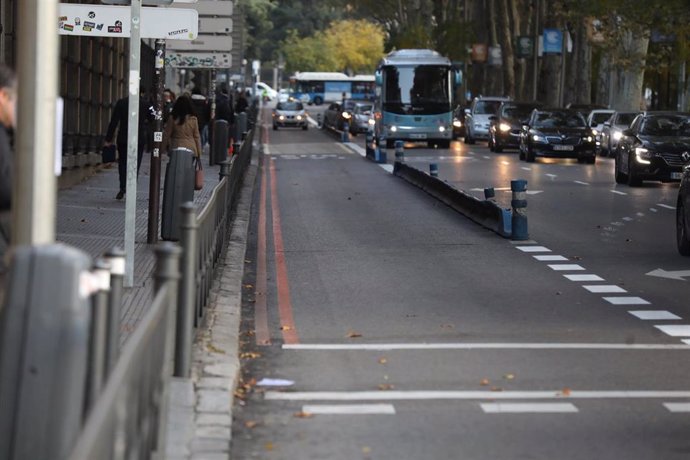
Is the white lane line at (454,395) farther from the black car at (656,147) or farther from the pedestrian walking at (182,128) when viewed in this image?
the black car at (656,147)

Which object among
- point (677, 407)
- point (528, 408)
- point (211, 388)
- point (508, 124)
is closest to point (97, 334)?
point (211, 388)

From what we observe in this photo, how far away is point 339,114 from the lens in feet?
267

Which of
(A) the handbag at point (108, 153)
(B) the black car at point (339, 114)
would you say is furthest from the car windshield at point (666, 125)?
(B) the black car at point (339, 114)

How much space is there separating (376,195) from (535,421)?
22231 millimetres

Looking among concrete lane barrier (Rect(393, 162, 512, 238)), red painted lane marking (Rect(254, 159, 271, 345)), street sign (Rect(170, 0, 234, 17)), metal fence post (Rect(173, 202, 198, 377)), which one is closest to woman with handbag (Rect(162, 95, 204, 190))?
red painted lane marking (Rect(254, 159, 271, 345))

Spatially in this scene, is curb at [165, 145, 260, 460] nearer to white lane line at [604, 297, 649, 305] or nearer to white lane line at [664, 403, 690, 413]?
white lane line at [664, 403, 690, 413]

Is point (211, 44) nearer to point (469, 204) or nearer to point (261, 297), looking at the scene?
point (469, 204)

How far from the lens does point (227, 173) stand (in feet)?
60.8

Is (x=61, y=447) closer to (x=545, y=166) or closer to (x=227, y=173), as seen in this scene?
(x=227, y=173)

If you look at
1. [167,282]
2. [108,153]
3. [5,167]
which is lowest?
[108,153]

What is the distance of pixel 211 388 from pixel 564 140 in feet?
124

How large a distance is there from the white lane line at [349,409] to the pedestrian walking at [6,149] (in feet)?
6.64

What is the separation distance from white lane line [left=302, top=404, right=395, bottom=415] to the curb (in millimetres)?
472

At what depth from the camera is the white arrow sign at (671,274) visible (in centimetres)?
1662
